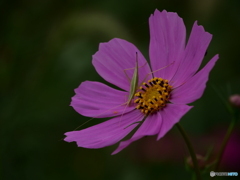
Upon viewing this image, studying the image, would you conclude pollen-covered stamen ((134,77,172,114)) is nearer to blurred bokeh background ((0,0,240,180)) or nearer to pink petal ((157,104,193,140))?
pink petal ((157,104,193,140))

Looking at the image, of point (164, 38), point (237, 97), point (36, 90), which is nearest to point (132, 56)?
point (164, 38)

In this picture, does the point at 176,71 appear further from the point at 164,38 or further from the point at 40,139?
the point at 40,139

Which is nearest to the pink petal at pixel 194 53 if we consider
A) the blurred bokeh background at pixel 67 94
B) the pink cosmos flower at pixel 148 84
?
the pink cosmos flower at pixel 148 84

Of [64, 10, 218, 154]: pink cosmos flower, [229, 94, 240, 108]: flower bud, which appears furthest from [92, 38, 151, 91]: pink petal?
[229, 94, 240, 108]: flower bud

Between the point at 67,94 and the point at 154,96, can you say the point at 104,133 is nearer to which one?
the point at 154,96

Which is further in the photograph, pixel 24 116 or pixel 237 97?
pixel 24 116

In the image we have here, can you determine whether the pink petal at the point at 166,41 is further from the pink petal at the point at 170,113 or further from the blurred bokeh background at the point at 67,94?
the blurred bokeh background at the point at 67,94

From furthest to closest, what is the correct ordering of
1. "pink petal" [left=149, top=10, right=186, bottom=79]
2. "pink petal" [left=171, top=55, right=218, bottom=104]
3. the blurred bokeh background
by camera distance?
the blurred bokeh background
"pink petal" [left=149, top=10, right=186, bottom=79]
"pink petal" [left=171, top=55, right=218, bottom=104]
